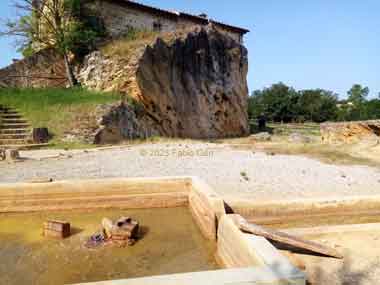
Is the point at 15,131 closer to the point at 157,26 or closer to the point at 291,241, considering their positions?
the point at 291,241

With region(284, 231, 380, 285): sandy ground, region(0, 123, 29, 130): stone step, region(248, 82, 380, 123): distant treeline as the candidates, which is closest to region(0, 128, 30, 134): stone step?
region(0, 123, 29, 130): stone step

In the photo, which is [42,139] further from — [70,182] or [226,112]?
[226,112]

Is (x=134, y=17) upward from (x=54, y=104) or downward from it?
upward

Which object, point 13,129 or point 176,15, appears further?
point 176,15

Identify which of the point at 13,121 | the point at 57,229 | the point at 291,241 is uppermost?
the point at 13,121

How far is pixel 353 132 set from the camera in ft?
37.3

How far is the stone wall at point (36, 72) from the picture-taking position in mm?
18547

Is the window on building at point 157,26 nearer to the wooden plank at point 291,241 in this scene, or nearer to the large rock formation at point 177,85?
the large rock formation at point 177,85

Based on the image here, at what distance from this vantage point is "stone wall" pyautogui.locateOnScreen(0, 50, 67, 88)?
730 inches

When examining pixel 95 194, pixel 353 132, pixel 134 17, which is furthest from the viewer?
pixel 134 17

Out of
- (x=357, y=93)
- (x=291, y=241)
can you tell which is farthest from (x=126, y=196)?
(x=357, y=93)

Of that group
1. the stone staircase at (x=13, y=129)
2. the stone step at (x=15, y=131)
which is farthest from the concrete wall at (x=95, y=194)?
the stone step at (x=15, y=131)

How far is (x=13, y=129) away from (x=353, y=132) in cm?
1310

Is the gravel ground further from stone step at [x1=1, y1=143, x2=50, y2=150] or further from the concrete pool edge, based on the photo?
stone step at [x1=1, y1=143, x2=50, y2=150]
